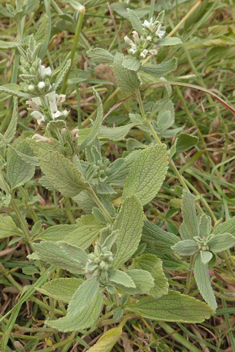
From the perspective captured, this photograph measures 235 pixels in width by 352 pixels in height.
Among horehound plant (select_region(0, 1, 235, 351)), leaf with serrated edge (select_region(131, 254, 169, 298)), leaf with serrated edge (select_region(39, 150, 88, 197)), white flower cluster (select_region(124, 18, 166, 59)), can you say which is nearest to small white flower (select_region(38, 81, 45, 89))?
horehound plant (select_region(0, 1, 235, 351))

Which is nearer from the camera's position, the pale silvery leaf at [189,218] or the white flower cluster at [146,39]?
the pale silvery leaf at [189,218]

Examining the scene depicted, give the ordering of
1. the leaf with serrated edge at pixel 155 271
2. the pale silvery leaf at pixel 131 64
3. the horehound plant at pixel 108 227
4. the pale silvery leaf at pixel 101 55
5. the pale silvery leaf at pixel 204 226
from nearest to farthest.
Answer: the horehound plant at pixel 108 227, the leaf with serrated edge at pixel 155 271, the pale silvery leaf at pixel 204 226, the pale silvery leaf at pixel 131 64, the pale silvery leaf at pixel 101 55

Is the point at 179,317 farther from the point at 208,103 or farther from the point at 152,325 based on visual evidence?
the point at 208,103

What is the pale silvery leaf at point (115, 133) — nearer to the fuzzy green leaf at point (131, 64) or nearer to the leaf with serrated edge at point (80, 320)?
the fuzzy green leaf at point (131, 64)

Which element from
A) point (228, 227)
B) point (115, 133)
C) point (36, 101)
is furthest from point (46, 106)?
point (228, 227)

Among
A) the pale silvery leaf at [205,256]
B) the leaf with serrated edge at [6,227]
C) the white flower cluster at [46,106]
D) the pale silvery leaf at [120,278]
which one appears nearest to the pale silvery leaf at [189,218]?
the pale silvery leaf at [205,256]
